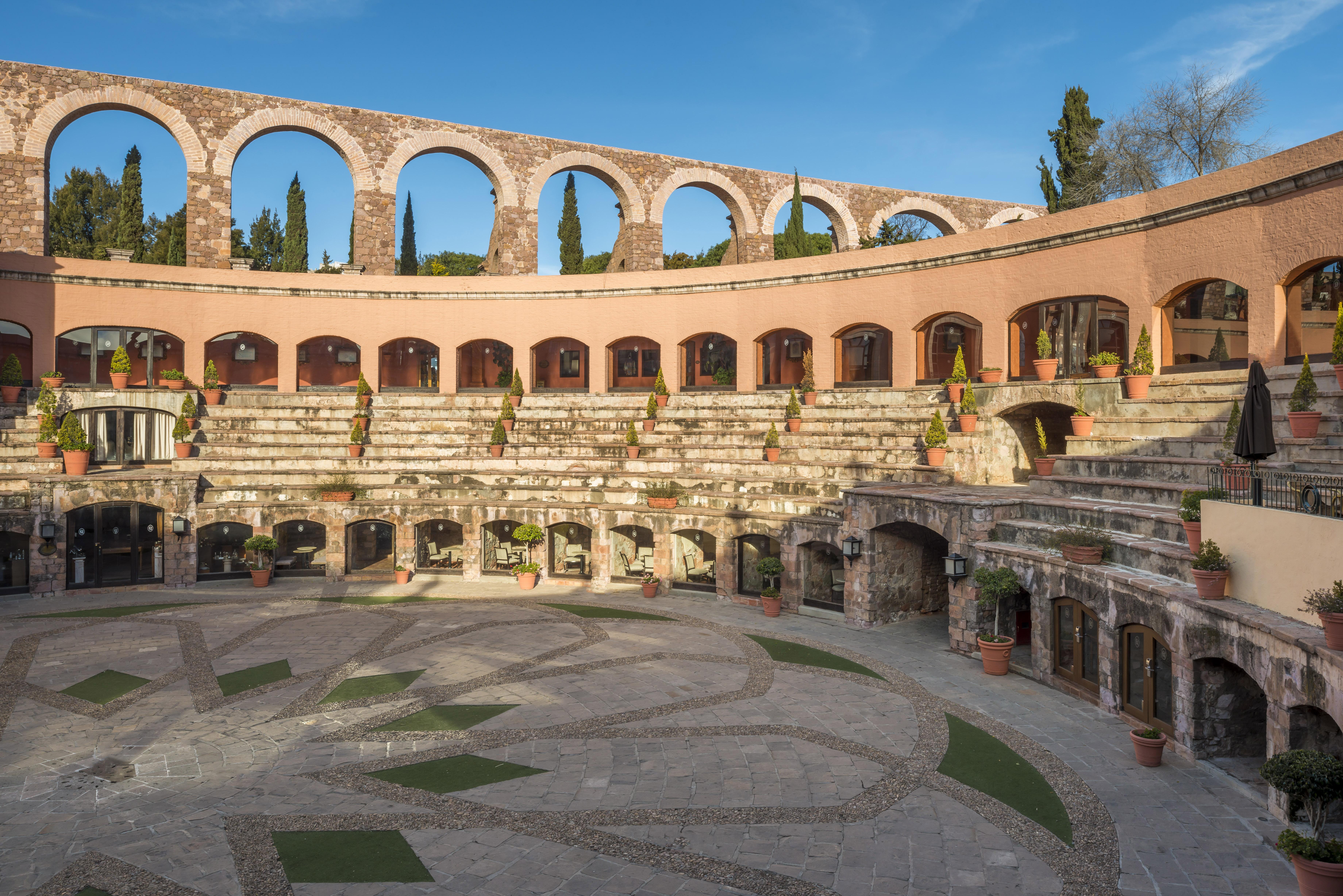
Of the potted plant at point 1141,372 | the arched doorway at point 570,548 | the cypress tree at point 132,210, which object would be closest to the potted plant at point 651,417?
the arched doorway at point 570,548

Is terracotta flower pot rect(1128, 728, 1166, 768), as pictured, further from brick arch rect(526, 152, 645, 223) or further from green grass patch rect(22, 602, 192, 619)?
brick arch rect(526, 152, 645, 223)

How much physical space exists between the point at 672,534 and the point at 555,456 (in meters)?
5.34

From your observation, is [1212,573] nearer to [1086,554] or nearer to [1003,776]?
[1086,554]

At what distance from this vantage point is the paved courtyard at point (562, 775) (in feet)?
28.2

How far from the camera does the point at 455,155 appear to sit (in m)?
33.6

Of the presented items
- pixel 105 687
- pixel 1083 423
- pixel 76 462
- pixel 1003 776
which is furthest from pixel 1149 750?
pixel 76 462

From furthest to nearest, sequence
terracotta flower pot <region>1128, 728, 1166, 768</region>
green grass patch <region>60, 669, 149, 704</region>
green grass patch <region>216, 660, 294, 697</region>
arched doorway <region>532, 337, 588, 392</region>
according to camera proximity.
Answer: arched doorway <region>532, 337, 588, 392</region>
green grass patch <region>216, 660, 294, 697</region>
green grass patch <region>60, 669, 149, 704</region>
terracotta flower pot <region>1128, 728, 1166, 768</region>

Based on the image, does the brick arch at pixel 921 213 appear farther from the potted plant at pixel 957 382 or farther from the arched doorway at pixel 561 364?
the potted plant at pixel 957 382

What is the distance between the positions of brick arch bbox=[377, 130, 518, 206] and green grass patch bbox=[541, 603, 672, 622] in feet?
60.8

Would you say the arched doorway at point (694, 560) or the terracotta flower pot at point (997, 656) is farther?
the arched doorway at point (694, 560)

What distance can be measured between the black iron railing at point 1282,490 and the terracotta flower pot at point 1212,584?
3.35ft

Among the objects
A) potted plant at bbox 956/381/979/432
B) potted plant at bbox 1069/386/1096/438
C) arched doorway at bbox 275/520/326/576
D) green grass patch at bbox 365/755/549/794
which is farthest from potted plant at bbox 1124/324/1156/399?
arched doorway at bbox 275/520/326/576

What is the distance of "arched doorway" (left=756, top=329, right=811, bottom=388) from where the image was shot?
29.5 m

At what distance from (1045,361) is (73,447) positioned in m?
26.2
